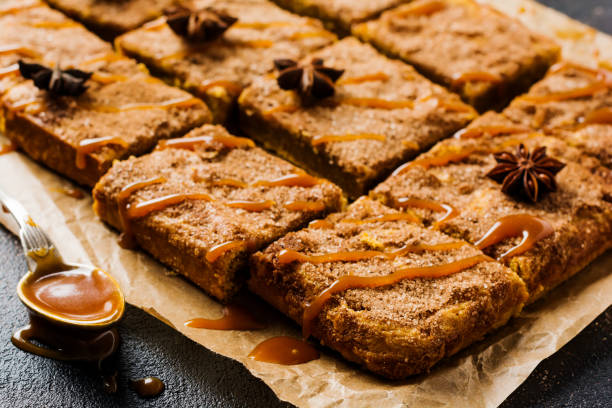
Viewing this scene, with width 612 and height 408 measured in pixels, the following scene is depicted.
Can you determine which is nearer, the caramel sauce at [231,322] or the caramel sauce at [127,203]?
the caramel sauce at [231,322]

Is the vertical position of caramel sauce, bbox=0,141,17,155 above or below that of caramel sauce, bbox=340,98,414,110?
below

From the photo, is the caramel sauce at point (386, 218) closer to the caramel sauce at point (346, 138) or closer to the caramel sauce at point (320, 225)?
the caramel sauce at point (320, 225)

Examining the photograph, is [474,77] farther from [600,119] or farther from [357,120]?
[357,120]

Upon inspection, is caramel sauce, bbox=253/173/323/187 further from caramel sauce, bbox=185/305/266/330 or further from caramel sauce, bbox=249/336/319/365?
caramel sauce, bbox=249/336/319/365

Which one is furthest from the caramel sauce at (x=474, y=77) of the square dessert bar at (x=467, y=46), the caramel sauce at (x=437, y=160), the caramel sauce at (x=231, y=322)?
the caramel sauce at (x=231, y=322)

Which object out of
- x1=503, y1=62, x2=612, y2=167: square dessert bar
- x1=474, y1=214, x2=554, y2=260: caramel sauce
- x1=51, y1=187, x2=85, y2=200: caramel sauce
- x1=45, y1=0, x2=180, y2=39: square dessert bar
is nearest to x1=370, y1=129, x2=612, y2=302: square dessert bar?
x1=474, y1=214, x2=554, y2=260: caramel sauce

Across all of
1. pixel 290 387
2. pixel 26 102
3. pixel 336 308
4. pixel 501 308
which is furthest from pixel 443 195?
pixel 26 102
